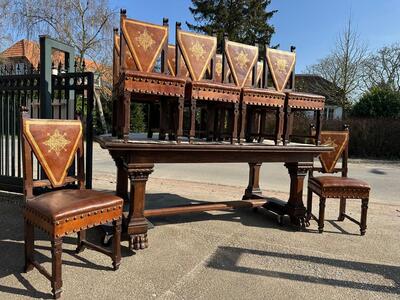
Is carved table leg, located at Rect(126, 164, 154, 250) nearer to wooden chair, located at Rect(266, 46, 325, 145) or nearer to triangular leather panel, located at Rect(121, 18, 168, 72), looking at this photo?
triangular leather panel, located at Rect(121, 18, 168, 72)

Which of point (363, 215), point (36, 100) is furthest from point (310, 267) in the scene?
point (36, 100)

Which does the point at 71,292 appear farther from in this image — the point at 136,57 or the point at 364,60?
the point at 364,60

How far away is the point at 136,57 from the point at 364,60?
28432mm

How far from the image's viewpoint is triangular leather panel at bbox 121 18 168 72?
147 inches

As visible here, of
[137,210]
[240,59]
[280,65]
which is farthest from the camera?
[280,65]

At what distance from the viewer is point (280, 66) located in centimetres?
462

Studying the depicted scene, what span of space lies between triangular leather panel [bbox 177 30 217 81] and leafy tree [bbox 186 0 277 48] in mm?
23905

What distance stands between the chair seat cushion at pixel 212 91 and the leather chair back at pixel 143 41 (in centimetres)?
53

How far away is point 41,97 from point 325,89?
29.3 metres

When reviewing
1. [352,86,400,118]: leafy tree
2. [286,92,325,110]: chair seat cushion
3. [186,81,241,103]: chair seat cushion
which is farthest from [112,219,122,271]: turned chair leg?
[352,86,400,118]: leafy tree

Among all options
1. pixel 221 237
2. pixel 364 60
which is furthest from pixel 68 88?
pixel 364 60

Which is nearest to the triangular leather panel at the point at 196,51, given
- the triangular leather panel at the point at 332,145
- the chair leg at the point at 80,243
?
the chair leg at the point at 80,243

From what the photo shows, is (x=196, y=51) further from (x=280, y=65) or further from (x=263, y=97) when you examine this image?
(x=280, y=65)

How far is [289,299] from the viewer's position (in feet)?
9.39
